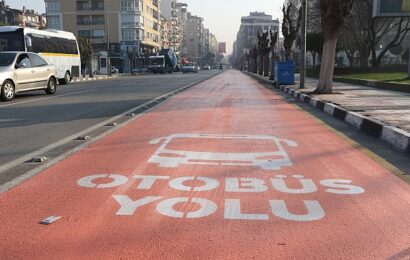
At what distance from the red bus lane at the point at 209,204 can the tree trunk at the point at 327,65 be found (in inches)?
432

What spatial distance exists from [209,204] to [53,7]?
9508cm

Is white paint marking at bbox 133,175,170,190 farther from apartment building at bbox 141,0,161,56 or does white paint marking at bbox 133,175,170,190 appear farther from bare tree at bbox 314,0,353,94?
apartment building at bbox 141,0,161,56

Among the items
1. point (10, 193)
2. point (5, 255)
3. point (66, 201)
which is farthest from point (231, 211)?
point (10, 193)

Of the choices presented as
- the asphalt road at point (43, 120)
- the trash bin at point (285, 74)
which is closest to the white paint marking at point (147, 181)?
the asphalt road at point (43, 120)

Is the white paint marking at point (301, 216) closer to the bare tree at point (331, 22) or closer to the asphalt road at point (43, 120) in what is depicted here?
the asphalt road at point (43, 120)

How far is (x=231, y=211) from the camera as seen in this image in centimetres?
448

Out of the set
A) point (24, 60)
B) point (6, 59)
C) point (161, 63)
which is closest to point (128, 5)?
point (161, 63)

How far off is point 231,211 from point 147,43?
95.5m

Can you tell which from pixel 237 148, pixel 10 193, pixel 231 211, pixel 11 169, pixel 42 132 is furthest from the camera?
pixel 42 132

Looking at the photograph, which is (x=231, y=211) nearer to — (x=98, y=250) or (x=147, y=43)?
(x=98, y=250)

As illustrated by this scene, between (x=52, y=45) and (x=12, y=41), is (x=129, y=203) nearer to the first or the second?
(x=12, y=41)

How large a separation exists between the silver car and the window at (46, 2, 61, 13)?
78.1 m

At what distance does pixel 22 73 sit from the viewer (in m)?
17.2

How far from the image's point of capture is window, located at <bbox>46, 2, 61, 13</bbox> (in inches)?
3607
